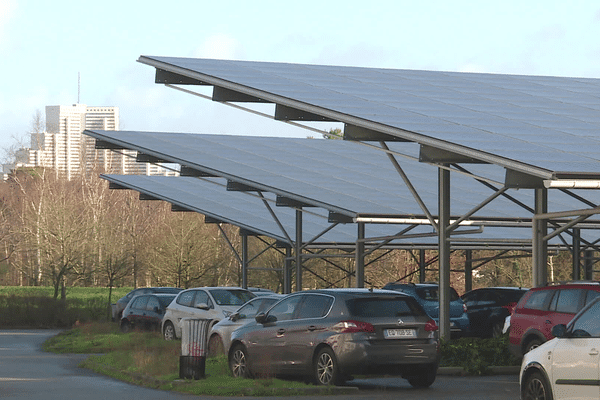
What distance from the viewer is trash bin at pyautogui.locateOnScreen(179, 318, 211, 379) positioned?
1623 centimetres

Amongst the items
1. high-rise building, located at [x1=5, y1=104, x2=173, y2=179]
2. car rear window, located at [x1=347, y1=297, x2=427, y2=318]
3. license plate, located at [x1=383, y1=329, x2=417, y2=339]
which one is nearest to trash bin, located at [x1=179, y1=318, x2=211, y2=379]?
car rear window, located at [x1=347, y1=297, x2=427, y2=318]

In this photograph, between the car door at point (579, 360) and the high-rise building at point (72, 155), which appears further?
the high-rise building at point (72, 155)

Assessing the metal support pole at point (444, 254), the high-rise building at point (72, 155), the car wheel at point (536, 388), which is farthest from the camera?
the high-rise building at point (72, 155)

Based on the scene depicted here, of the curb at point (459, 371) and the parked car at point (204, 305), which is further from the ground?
the parked car at point (204, 305)

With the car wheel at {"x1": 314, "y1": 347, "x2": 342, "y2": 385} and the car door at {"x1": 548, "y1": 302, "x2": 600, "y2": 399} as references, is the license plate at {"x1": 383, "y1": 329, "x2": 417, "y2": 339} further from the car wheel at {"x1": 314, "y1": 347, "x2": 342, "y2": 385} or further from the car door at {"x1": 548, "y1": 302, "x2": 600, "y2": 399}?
the car door at {"x1": 548, "y1": 302, "x2": 600, "y2": 399}

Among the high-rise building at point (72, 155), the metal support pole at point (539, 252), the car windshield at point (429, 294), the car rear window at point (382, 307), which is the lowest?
the car rear window at point (382, 307)

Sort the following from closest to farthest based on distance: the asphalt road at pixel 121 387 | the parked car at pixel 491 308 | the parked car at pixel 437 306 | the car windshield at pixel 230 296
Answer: the asphalt road at pixel 121 387 < the car windshield at pixel 230 296 < the parked car at pixel 437 306 < the parked car at pixel 491 308

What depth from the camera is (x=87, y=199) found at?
88.8 meters

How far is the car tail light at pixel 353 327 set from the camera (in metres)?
15.4

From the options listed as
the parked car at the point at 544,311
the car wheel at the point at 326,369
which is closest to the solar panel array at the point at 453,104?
the parked car at the point at 544,311

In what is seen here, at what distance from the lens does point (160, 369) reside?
17.7 m

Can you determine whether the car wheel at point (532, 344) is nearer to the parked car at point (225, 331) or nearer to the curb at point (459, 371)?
the curb at point (459, 371)

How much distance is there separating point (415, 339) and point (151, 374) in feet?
14.7

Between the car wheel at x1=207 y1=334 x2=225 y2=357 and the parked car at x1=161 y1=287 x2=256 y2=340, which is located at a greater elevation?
the parked car at x1=161 y1=287 x2=256 y2=340
